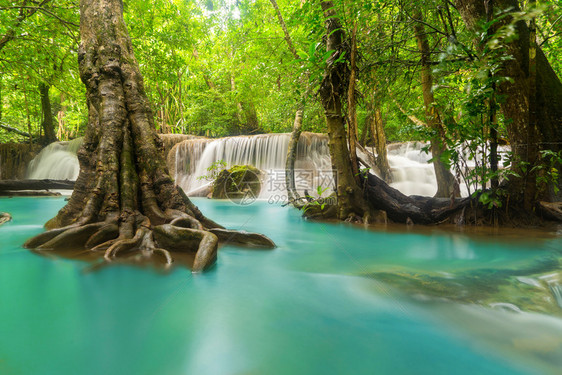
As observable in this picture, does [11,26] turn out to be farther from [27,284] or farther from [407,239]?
[407,239]

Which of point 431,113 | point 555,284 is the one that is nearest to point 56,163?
point 431,113

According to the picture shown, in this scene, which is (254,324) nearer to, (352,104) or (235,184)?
(352,104)

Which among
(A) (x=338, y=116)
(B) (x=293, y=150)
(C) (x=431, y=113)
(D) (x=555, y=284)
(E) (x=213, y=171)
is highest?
(C) (x=431, y=113)

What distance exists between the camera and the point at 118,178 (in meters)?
3.21

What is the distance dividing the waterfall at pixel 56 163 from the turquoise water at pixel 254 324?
14.8 meters

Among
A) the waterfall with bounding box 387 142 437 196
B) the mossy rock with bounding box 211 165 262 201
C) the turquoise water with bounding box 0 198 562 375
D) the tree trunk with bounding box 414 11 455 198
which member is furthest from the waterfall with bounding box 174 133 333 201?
the turquoise water with bounding box 0 198 562 375

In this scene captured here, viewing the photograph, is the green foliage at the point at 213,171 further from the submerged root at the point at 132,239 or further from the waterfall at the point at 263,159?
Answer: the submerged root at the point at 132,239

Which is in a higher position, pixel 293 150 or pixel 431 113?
pixel 431 113

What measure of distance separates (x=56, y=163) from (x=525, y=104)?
18593 mm

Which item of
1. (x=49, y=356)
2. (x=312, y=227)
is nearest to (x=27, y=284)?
(x=49, y=356)

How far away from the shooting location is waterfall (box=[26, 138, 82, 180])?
1462cm

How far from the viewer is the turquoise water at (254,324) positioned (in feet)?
3.87

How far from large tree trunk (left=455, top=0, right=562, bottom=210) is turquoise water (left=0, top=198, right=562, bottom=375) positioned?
1703mm

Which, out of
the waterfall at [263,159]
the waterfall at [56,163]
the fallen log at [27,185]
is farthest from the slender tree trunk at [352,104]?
the waterfall at [56,163]
